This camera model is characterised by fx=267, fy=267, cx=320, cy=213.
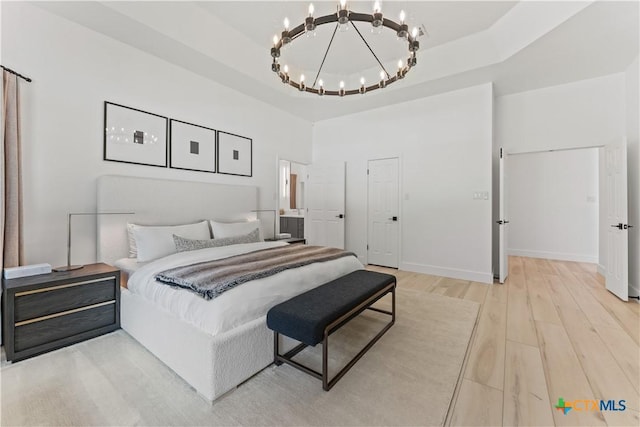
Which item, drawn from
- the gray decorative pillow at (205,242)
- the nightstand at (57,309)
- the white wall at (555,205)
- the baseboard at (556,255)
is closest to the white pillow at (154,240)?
the gray decorative pillow at (205,242)

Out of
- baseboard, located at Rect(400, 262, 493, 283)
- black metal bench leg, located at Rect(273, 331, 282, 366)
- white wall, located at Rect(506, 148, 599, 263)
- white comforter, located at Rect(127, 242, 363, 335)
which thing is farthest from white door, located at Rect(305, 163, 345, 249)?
black metal bench leg, located at Rect(273, 331, 282, 366)

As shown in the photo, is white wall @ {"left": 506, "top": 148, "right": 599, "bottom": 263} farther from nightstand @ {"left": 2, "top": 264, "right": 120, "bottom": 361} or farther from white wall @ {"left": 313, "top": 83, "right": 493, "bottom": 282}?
nightstand @ {"left": 2, "top": 264, "right": 120, "bottom": 361}

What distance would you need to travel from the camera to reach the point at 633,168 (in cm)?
344

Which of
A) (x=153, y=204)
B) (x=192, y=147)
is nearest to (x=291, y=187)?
(x=192, y=147)

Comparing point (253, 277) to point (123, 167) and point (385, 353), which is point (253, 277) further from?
point (123, 167)

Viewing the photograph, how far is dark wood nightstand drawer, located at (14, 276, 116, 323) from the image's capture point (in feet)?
6.32

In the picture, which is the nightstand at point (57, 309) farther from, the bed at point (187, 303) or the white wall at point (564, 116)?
the white wall at point (564, 116)

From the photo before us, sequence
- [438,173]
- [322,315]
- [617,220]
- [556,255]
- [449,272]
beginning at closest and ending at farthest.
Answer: [322,315], [617,220], [449,272], [438,173], [556,255]

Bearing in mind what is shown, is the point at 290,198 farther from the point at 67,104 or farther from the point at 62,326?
the point at 62,326

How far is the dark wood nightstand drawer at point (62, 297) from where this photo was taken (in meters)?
1.93

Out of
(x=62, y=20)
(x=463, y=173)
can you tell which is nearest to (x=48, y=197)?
(x=62, y=20)

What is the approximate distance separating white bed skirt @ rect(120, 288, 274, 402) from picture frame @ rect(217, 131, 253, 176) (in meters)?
2.41

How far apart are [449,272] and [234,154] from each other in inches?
152

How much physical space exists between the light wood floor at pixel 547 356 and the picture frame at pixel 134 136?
12.2ft
